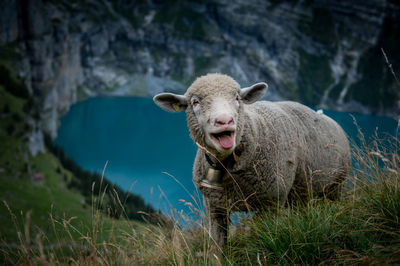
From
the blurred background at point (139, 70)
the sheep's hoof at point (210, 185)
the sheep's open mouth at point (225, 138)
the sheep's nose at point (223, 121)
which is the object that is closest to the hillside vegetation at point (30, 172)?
the blurred background at point (139, 70)

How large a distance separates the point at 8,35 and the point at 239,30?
325 feet

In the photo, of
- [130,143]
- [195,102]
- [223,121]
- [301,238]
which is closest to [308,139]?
[195,102]

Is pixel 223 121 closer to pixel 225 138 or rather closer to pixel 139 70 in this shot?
pixel 225 138

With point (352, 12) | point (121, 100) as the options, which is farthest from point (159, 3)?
point (352, 12)

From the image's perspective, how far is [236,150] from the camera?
3572mm

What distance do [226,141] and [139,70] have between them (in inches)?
5700

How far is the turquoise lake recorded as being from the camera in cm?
5514

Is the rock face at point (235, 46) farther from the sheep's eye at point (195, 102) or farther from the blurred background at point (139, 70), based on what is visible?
the sheep's eye at point (195, 102)

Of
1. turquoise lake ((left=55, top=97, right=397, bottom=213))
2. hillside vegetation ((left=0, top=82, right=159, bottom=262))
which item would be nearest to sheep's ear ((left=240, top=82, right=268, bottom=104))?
hillside vegetation ((left=0, top=82, right=159, bottom=262))

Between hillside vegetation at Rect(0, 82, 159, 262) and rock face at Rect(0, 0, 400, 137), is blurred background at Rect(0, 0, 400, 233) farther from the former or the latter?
rock face at Rect(0, 0, 400, 137)

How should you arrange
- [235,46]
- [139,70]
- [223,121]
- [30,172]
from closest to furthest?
[223,121] < [30,172] < [235,46] < [139,70]

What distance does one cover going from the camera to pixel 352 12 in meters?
129

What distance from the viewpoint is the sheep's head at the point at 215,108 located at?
3.10m

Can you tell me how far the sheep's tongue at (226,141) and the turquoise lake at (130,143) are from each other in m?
40.1
